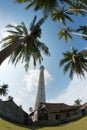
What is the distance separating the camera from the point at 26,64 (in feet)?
99.3

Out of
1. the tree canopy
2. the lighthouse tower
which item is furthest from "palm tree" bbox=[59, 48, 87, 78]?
the lighthouse tower

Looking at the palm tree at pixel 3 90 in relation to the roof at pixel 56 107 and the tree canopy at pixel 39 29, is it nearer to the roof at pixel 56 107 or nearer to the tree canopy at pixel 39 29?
the roof at pixel 56 107

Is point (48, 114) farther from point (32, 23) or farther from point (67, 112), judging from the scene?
point (32, 23)

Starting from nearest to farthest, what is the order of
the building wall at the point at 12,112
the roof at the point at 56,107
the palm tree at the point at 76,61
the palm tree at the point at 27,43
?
the palm tree at the point at 27,43
the palm tree at the point at 76,61
the building wall at the point at 12,112
the roof at the point at 56,107

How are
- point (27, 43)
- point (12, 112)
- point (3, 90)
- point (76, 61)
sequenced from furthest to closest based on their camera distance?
point (3, 90) → point (12, 112) → point (76, 61) → point (27, 43)

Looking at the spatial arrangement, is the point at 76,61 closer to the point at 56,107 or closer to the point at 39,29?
the point at 39,29

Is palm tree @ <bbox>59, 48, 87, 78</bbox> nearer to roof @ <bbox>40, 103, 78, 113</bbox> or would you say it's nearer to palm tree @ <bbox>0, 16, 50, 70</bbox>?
palm tree @ <bbox>0, 16, 50, 70</bbox>

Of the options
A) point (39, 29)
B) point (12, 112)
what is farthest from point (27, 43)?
point (12, 112)

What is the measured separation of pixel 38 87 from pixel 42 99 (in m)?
6.58

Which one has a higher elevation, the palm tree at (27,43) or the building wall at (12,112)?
the palm tree at (27,43)

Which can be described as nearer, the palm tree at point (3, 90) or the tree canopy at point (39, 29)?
the tree canopy at point (39, 29)

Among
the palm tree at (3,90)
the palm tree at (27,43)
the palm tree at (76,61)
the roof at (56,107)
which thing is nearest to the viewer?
the palm tree at (27,43)

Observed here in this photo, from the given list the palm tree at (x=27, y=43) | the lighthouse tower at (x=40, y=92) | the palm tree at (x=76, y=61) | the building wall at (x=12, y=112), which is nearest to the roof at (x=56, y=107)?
the building wall at (x=12, y=112)

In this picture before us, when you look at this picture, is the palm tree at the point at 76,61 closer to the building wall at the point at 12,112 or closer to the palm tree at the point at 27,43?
the palm tree at the point at 27,43
